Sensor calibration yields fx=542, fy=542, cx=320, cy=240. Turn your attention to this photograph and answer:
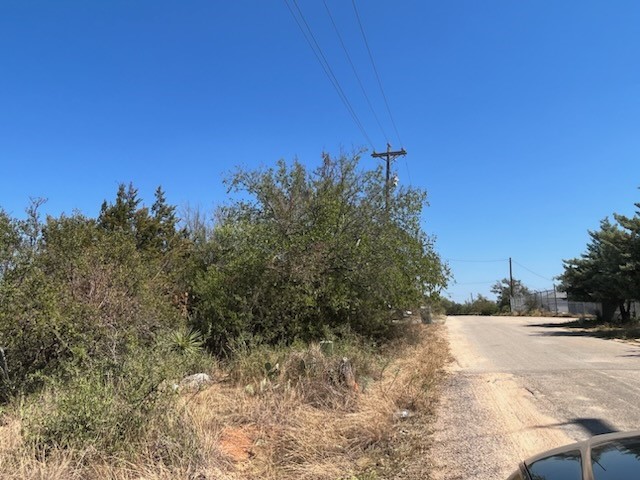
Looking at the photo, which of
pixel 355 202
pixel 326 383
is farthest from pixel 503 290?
pixel 326 383

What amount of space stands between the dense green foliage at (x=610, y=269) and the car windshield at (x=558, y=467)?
22.9 metres

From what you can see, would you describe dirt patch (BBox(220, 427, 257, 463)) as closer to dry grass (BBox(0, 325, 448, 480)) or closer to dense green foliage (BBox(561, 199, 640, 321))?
dry grass (BBox(0, 325, 448, 480))

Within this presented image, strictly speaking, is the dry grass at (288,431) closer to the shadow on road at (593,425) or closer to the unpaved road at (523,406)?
Answer: the unpaved road at (523,406)

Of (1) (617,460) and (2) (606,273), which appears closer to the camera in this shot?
(1) (617,460)

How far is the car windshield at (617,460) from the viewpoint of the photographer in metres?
2.43

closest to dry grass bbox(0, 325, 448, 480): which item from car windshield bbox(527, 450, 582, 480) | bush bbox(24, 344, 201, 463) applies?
bush bbox(24, 344, 201, 463)

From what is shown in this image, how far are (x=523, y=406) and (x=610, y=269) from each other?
62.9ft

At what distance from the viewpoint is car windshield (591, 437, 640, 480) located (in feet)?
7.98

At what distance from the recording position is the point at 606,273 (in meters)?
25.8

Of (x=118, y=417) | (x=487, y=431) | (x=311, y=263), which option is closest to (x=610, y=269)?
(x=311, y=263)

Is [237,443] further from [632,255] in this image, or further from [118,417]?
[632,255]

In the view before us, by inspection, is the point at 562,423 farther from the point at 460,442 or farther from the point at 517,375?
the point at 517,375

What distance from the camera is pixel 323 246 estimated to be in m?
14.3

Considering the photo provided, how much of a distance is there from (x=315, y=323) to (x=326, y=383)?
5.36 metres
